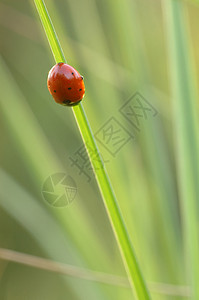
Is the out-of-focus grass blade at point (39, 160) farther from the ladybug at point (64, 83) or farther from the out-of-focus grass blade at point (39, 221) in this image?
the ladybug at point (64, 83)

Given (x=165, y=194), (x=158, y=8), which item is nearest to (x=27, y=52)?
(x=158, y=8)

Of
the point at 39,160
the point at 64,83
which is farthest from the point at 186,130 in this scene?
the point at 39,160

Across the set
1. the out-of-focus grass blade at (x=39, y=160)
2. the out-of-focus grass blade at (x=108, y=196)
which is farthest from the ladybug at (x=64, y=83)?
the out-of-focus grass blade at (x=39, y=160)

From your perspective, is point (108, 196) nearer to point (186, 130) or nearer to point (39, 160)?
point (186, 130)

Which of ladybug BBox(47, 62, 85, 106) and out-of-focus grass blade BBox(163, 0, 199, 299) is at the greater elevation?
ladybug BBox(47, 62, 85, 106)

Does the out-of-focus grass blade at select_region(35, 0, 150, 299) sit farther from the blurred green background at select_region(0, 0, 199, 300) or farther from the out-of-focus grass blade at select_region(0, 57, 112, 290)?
the out-of-focus grass blade at select_region(0, 57, 112, 290)

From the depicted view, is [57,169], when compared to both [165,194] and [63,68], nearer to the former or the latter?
[165,194]

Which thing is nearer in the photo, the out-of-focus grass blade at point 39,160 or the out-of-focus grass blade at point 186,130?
the out-of-focus grass blade at point 186,130

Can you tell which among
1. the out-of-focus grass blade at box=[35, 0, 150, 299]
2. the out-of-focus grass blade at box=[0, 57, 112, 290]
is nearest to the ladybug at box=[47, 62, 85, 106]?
the out-of-focus grass blade at box=[35, 0, 150, 299]
